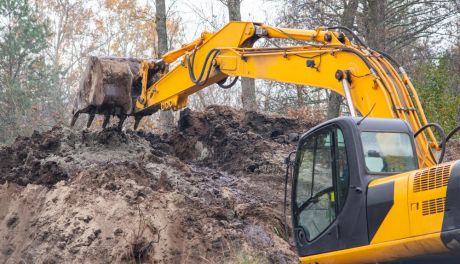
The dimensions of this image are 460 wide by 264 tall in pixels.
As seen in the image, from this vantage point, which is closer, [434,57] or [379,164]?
[379,164]

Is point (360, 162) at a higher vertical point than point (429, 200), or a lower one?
higher

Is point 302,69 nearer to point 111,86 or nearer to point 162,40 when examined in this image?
point 111,86

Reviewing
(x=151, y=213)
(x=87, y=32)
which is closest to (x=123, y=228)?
(x=151, y=213)

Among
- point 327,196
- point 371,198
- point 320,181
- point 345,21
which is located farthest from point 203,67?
point 345,21

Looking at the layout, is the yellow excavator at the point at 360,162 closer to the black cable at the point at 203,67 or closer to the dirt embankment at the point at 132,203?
the black cable at the point at 203,67

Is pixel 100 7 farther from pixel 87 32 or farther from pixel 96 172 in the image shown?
pixel 96 172

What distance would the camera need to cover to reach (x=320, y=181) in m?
6.07

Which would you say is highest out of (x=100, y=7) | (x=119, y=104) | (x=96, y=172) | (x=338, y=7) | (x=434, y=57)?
(x=100, y=7)

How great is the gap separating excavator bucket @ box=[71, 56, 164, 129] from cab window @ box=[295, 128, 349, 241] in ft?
15.7

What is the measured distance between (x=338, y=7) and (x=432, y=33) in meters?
2.67

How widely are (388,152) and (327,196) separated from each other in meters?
0.69

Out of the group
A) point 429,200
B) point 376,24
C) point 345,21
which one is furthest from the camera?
point 345,21

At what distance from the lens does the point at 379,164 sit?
558 cm

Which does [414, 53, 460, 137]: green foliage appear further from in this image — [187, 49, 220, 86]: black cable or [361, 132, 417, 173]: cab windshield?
[361, 132, 417, 173]: cab windshield
